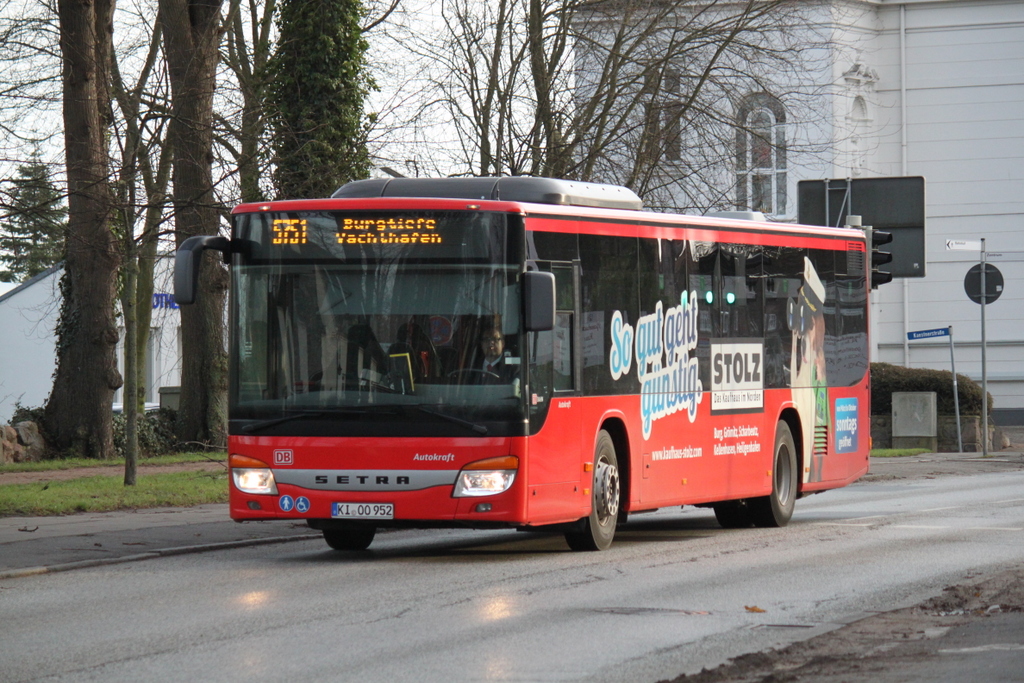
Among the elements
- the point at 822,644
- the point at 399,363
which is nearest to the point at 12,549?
the point at 399,363

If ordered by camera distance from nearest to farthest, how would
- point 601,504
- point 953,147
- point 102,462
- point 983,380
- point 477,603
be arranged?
point 477,603 < point 601,504 < point 102,462 < point 983,380 < point 953,147

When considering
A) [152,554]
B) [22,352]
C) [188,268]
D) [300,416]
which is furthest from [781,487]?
[22,352]

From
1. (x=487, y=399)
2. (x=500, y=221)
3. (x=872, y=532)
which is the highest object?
(x=500, y=221)

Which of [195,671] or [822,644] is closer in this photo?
[195,671]

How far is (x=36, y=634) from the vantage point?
9.45 meters

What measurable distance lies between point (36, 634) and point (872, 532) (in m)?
9.26

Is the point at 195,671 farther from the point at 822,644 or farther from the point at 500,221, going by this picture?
the point at 500,221

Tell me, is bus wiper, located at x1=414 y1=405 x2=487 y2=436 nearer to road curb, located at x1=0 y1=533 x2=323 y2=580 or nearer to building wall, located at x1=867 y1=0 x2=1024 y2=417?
road curb, located at x1=0 y1=533 x2=323 y2=580

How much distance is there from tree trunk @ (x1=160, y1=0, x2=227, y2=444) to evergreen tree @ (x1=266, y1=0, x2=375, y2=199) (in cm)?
131

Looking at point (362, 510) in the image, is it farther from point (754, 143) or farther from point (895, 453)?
point (895, 453)

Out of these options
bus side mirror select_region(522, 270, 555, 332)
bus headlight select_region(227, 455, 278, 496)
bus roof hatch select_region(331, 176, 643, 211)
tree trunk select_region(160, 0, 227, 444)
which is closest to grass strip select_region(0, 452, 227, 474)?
tree trunk select_region(160, 0, 227, 444)

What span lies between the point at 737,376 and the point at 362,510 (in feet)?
16.4

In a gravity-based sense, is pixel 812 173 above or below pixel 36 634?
above

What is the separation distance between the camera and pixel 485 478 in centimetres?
1280
